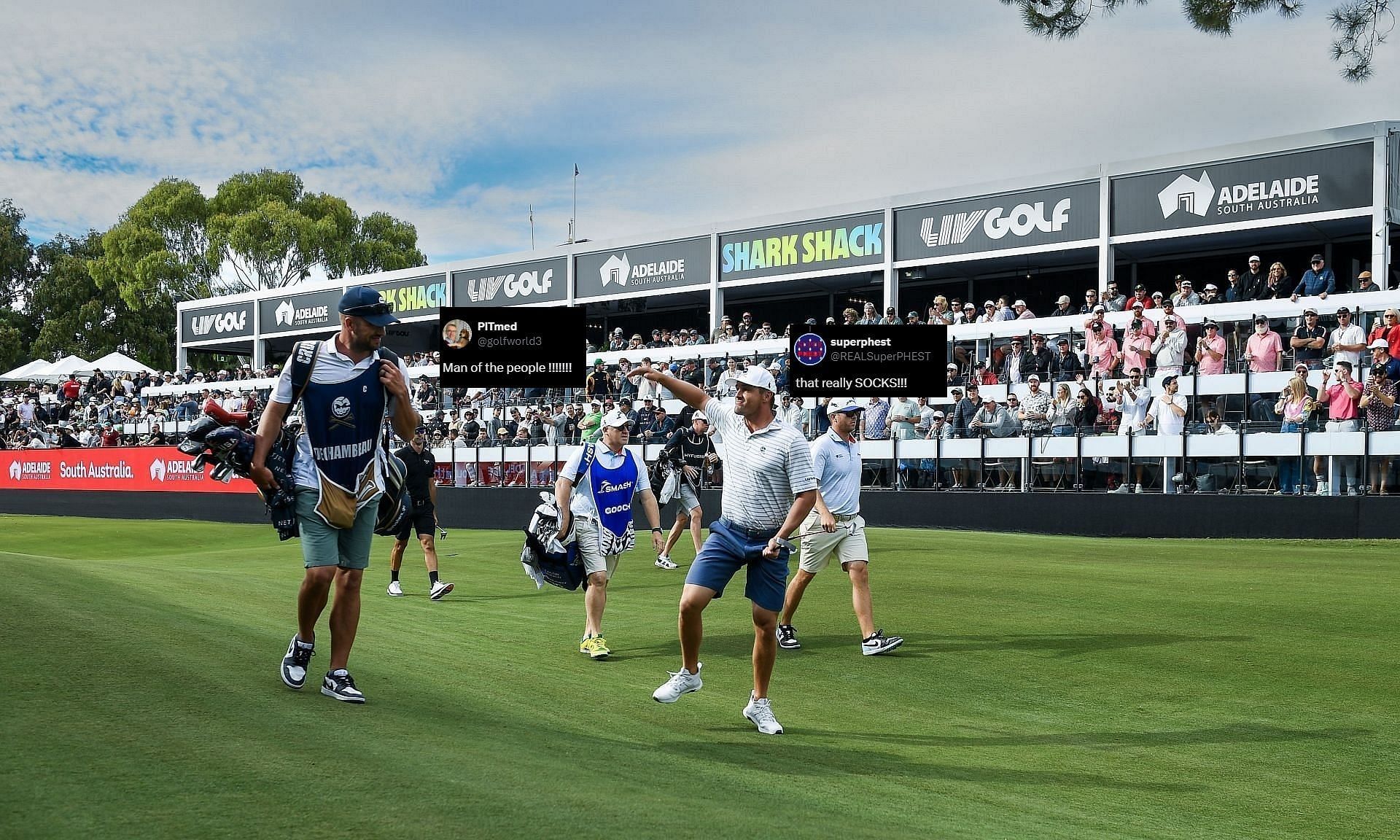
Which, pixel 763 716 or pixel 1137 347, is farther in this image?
pixel 1137 347

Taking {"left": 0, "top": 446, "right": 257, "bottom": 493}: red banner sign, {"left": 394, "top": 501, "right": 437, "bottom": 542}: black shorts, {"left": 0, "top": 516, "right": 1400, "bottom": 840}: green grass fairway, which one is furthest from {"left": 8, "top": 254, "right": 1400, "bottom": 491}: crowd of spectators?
{"left": 0, "top": 446, "right": 257, "bottom": 493}: red banner sign

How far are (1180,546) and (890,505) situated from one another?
249 inches

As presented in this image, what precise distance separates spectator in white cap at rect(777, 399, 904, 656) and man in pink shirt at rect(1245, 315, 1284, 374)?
1237 cm

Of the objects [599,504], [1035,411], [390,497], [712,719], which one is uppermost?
[1035,411]

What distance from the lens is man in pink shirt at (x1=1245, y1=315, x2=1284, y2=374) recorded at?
67.4 feet

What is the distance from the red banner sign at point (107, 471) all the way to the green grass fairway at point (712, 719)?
23.1m

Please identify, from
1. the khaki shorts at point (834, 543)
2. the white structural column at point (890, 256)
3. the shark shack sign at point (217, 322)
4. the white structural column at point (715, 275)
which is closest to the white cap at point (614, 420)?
the khaki shorts at point (834, 543)

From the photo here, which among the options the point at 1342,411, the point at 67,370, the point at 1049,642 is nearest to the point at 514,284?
the point at 67,370

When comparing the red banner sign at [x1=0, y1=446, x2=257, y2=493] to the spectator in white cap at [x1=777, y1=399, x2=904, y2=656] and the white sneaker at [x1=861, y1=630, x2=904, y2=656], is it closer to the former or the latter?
the spectator in white cap at [x1=777, y1=399, x2=904, y2=656]

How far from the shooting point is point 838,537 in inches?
420

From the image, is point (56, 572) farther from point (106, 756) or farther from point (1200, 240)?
point (1200, 240)

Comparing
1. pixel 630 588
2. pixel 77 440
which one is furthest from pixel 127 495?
pixel 630 588
